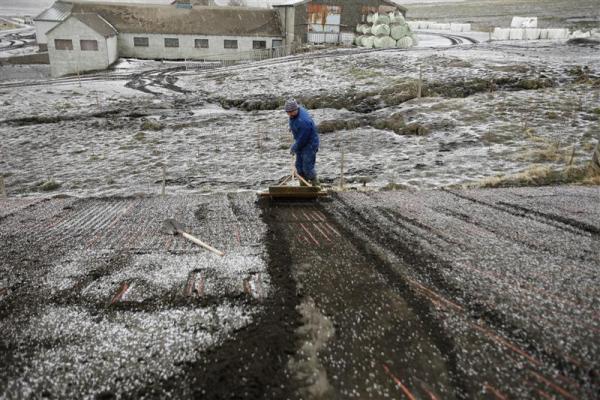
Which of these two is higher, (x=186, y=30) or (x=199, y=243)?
(x=186, y=30)

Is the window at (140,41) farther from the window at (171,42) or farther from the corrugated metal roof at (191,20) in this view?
the window at (171,42)

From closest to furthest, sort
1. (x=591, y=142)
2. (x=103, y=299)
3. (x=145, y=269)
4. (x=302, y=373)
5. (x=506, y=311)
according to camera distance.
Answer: (x=302, y=373)
(x=506, y=311)
(x=103, y=299)
(x=145, y=269)
(x=591, y=142)

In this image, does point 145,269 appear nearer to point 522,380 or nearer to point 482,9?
point 522,380

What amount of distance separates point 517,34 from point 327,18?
15.2 m

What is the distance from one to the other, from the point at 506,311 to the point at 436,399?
41.9 inches

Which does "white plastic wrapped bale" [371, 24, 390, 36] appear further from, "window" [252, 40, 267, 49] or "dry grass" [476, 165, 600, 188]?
"dry grass" [476, 165, 600, 188]

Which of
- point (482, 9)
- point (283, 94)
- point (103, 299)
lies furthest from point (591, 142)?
point (482, 9)

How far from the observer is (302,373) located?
2248mm

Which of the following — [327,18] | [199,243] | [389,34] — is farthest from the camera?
[327,18]

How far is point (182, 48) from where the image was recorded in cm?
3075

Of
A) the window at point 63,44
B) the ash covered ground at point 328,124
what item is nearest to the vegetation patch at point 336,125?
the ash covered ground at point 328,124

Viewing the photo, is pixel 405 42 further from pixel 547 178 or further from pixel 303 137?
pixel 303 137

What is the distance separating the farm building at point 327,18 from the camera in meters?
29.6

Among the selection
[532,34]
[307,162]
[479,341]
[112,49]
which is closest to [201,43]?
[112,49]
